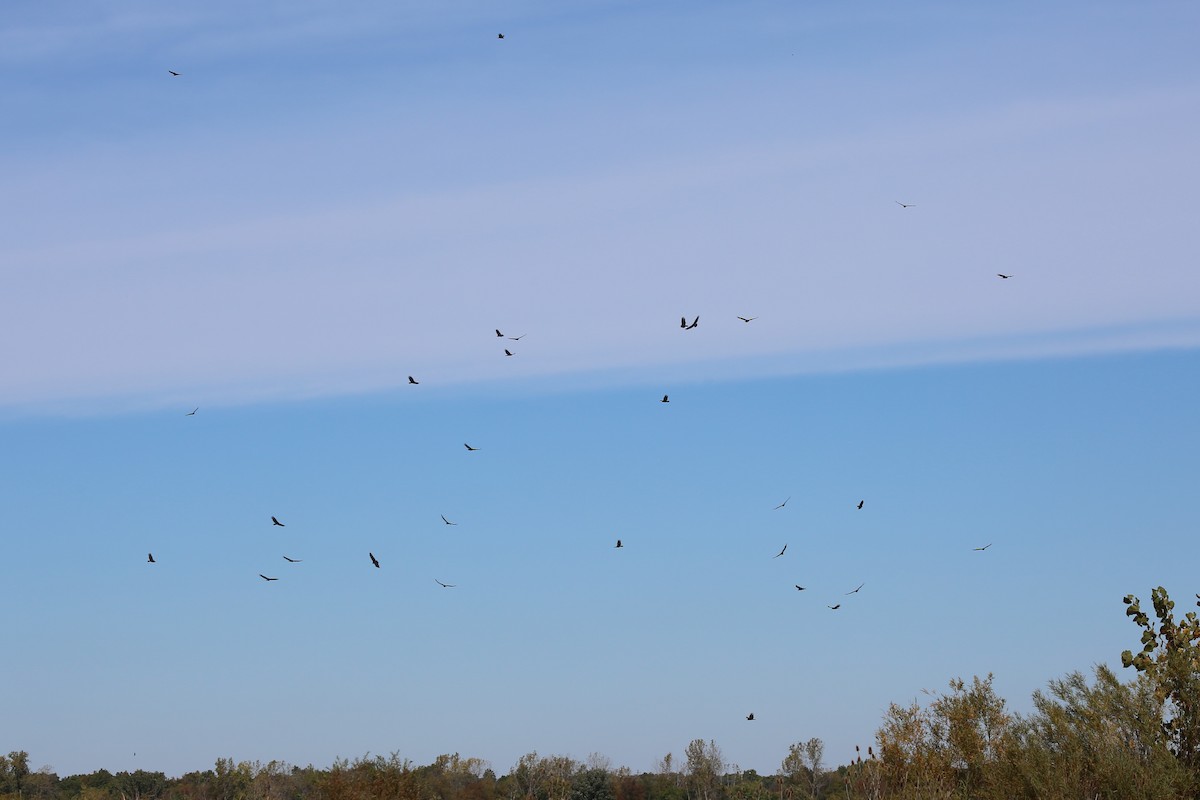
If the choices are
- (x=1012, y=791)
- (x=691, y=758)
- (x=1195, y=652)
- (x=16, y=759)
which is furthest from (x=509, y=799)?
(x=1195, y=652)

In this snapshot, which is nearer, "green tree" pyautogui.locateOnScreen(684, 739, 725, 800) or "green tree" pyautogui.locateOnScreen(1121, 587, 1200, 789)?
"green tree" pyautogui.locateOnScreen(1121, 587, 1200, 789)

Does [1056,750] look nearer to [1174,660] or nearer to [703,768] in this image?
[1174,660]

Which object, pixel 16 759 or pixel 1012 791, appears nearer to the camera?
pixel 1012 791

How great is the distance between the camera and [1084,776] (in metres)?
39.8

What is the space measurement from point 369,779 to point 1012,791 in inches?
1095

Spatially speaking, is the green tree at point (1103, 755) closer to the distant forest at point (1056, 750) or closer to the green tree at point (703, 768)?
the distant forest at point (1056, 750)

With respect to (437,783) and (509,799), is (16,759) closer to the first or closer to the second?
(437,783)

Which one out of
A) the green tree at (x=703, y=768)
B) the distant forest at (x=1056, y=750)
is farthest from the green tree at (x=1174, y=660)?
the green tree at (x=703, y=768)

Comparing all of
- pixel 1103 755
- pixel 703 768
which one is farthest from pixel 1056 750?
pixel 703 768

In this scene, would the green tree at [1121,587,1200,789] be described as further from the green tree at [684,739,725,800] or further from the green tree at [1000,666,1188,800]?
the green tree at [684,739,725,800]

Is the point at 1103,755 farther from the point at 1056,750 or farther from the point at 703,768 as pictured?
the point at 703,768

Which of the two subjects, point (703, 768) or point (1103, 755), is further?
point (703, 768)

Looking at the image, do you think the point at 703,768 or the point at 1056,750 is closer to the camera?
the point at 1056,750

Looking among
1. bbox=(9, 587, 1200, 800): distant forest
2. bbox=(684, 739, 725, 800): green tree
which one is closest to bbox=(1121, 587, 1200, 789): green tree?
bbox=(9, 587, 1200, 800): distant forest
